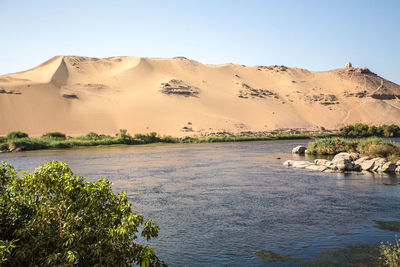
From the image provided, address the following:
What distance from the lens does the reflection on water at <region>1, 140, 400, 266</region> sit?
8414mm

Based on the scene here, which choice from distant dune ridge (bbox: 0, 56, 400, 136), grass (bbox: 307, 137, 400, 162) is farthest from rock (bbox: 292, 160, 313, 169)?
distant dune ridge (bbox: 0, 56, 400, 136)

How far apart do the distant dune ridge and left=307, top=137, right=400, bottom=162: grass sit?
3903 cm

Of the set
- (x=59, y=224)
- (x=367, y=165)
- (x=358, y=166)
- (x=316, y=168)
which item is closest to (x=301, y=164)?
(x=316, y=168)

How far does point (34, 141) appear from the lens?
45.6 metres

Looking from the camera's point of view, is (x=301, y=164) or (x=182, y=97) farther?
(x=182, y=97)

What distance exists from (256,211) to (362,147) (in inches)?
712

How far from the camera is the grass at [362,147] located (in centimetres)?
2308

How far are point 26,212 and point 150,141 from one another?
5001 cm

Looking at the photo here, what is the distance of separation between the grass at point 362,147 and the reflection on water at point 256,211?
6.23 meters

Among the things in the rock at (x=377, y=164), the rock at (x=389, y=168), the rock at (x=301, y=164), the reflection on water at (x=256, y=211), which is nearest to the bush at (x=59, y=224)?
the reflection on water at (x=256, y=211)

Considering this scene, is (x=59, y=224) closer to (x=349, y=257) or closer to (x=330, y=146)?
(x=349, y=257)

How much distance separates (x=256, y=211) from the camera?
38.6ft

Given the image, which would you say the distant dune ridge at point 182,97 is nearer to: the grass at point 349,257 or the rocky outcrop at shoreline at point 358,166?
the rocky outcrop at shoreline at point 358,166

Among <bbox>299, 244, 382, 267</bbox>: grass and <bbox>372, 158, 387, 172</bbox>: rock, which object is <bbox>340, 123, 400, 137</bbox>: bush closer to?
<bbox>372, 158, 387, 172</bbox>: rock
